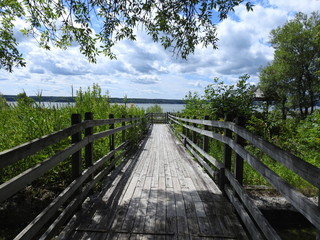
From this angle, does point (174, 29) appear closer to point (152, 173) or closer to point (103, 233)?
point (152, 173)

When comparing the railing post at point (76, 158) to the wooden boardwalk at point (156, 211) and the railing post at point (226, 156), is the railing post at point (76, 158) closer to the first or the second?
the wooden boardwalk at point (156, 211)

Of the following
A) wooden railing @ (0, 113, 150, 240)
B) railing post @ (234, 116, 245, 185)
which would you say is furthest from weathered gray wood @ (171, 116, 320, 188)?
wooden railing @ (0, 113, 150, 240)

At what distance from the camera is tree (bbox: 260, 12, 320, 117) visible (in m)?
22.8

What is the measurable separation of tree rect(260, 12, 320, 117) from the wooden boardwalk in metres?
24.5

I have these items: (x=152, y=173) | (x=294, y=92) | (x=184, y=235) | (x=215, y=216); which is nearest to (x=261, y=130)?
(x=152, y=173)

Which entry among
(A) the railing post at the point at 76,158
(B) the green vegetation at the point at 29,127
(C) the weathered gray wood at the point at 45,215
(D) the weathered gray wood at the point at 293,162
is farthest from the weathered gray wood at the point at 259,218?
(B) the green vegetation at the point at 29,127

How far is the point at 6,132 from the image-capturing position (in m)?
3.87

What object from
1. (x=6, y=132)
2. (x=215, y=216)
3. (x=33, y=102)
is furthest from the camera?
(x=33, y=102)

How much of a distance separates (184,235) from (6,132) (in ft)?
12.1

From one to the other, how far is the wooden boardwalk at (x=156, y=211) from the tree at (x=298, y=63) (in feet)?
80.4

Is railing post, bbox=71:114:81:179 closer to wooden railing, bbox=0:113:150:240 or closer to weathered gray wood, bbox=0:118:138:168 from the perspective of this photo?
wooden railing, bbox=0:113:150:240

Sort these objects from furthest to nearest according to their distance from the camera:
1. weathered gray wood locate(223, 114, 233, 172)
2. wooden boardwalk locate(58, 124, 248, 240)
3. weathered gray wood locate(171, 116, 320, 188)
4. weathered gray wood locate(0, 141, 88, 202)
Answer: weathered gray wood locate(223, 114, 233, 172)
wooden boardwalk locate(58, 124, 248, 240)
weathered gray wood locate(0, 141, 88, 202)
weathered gray wood locate(171, 116, 320, 188)

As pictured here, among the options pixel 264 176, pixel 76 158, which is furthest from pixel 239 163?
pixel 76 158

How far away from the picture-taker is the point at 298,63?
23.2m
